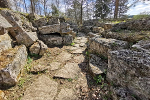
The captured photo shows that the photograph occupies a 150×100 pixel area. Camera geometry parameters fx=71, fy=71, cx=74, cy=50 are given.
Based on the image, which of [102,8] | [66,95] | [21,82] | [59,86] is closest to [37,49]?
[21,82]

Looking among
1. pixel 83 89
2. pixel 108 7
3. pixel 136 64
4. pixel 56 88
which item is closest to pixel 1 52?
pixel 56 88

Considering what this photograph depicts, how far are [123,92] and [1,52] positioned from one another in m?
3.53

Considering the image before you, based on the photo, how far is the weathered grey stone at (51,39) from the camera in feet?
15.8

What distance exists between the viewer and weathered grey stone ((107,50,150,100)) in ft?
3.93

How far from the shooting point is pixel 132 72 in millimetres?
1345

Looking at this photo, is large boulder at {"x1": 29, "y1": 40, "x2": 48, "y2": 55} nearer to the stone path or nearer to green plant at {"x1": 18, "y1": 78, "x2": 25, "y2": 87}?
the stone path

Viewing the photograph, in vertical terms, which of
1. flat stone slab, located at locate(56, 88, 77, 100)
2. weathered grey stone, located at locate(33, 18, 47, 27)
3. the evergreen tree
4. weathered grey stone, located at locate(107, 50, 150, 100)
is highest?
the evergreen tree

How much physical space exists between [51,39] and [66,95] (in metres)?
3.83

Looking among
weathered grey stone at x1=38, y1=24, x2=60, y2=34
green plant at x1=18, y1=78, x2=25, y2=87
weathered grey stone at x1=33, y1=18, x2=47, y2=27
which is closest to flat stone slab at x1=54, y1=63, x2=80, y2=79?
green plant at x1=18, y1=78, x2=25, y2=87

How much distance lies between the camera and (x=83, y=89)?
1955 mm

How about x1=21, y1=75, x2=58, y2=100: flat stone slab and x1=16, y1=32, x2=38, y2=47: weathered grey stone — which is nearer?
x1=21, y1=75, x2=58, y2=100: flat stone slab

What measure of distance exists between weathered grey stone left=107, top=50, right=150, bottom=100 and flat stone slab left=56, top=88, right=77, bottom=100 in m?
1.06

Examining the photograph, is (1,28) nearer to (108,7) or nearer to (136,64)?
(136,64)

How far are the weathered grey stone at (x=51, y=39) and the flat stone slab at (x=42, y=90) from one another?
3.08 meters
